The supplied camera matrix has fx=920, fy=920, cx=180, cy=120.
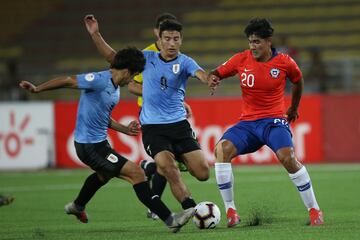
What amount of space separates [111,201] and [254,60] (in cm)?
491

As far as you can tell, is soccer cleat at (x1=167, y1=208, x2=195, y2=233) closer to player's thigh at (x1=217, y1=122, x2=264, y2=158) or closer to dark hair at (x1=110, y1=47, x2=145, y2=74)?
player's thigh at (x1=217, y1=122, x2=264, y2=158)

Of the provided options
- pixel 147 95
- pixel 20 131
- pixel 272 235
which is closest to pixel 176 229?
pixel 272 235

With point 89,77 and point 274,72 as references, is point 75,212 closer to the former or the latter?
point 89,77

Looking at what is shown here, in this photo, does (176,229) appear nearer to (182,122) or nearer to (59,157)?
(182,122)

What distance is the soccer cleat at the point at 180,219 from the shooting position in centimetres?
910

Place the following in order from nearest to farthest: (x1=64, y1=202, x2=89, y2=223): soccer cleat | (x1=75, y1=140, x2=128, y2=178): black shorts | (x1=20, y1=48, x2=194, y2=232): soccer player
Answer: (x1=20, y1=48, x2=194, y2=232): soccer player < (x1=75, y1=140, x2=128, y2=178): black shorts < (x1=64, y1=202, x2=89, y2=223): soccer cleat

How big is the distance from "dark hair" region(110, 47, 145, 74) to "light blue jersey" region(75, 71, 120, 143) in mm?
263

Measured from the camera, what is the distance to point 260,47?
387 inches

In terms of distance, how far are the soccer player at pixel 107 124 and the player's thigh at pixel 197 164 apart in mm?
647

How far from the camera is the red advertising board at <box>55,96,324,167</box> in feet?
66.3

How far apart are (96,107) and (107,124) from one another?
1.25ft

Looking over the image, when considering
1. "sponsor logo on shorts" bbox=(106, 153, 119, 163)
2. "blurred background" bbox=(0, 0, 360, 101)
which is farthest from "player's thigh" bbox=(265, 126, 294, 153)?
"blurred background" bbox=(0, 0, 360, 101)

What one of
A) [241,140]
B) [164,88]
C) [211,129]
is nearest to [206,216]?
[241,140]

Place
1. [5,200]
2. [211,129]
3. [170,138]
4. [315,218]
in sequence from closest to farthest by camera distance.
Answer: [315,218]
[170,138]
[5,200]
[211,129]
